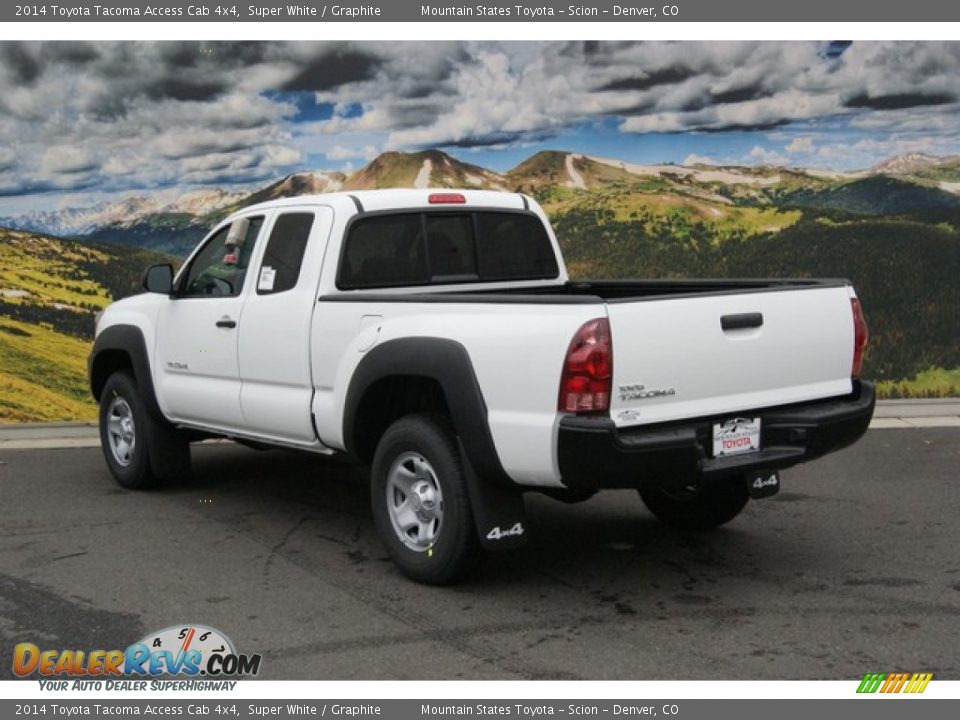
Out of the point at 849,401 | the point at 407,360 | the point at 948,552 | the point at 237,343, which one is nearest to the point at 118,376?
the point at 237,343

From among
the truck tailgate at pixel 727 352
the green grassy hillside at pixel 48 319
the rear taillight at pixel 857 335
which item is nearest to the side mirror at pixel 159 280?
the truck tailgate at pixel 727 352

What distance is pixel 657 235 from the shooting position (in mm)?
13047

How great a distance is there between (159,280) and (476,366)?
3080 millimetres

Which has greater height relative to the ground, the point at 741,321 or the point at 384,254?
the point at 384,254

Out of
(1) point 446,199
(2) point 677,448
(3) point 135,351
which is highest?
(1) point 446,199

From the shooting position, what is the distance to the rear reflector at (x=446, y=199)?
22.5 ft

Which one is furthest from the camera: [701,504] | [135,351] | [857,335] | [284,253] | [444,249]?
[135,351]

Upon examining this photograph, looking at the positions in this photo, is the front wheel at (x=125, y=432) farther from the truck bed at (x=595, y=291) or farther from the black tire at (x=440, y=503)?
the black tire at (x=440, y=503)

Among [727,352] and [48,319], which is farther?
[48,319]

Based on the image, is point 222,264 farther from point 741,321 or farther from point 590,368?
point 741,321

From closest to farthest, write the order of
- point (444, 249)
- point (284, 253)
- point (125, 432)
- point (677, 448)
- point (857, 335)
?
point (677, 448), point (857, 335), point (284, 253), point (444, 249), point (125, 432)

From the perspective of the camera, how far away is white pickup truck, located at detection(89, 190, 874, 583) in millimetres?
4977

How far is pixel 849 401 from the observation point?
19.1ft

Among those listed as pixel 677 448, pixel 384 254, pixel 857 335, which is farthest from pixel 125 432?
pixel 857 335
